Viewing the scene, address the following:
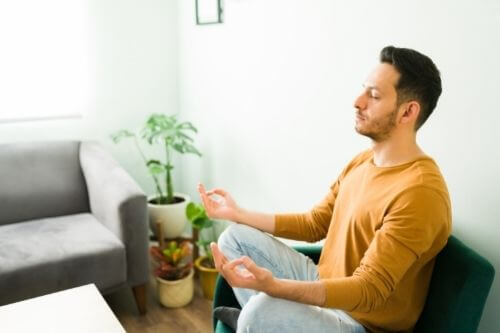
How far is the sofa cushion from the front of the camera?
1.81m

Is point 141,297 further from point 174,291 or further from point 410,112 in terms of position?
point 410,112

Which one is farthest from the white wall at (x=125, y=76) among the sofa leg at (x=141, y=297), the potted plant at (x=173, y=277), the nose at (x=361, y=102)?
the nose at (x=361, y=102)

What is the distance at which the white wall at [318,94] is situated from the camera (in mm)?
1234

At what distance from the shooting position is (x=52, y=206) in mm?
2393

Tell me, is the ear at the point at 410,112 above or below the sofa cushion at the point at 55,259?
above

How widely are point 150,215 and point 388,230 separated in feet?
5.62

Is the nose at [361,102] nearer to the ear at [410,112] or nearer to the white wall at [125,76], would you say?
the ear at [410,112]

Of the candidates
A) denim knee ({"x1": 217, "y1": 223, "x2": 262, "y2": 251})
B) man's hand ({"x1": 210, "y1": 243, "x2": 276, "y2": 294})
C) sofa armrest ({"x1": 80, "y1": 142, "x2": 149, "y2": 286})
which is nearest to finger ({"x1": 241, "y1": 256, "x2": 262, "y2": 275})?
man's hand ({"x1": 210, "y1": 243, "x2": 276, "y2": 294})

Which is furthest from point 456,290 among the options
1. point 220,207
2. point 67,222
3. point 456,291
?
point 67,222

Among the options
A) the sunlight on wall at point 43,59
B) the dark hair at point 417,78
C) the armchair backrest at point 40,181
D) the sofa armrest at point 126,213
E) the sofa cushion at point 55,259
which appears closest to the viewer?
the dark hair at point 417,78

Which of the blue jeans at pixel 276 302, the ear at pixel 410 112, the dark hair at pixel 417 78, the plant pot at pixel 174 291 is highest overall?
the dark hair at pixel 417 78

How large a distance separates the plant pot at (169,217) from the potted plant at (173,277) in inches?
10.1

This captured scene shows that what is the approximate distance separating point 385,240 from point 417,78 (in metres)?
0.43

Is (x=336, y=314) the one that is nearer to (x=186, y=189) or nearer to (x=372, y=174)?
(x=372, y=174)
